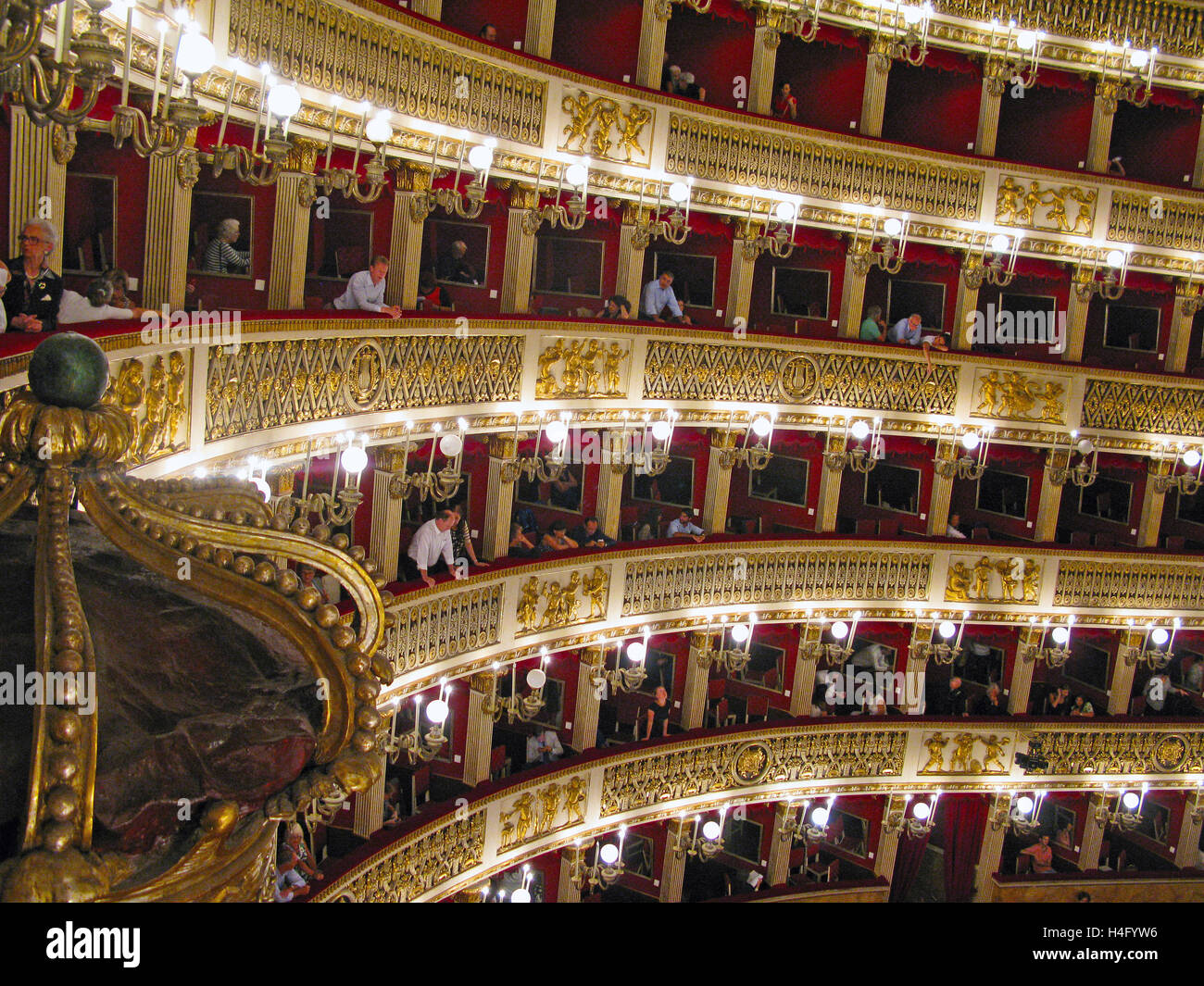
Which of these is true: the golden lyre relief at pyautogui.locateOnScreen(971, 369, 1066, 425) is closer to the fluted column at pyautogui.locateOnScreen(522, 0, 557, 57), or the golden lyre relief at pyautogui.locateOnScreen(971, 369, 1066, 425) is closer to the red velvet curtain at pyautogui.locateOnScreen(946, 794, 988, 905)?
the red velvet curtain at pyautogui.locateOnScreen(946, 794, 988, 905)

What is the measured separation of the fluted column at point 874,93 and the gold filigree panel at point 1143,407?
22.3 ft

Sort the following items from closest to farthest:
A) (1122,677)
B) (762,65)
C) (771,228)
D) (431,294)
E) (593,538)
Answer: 1. (431,294)
2. (593,538)
3. (762,65)
4. (771,228)
5. (1122,677)

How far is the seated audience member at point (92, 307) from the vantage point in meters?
8.50

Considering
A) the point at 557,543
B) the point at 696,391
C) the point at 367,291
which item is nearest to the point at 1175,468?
the point at 696,391

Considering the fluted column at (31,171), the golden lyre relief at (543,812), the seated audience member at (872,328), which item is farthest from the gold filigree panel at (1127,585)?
the fluted column at (31,171)

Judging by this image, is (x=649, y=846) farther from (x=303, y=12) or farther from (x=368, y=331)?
(x=303, y=12)

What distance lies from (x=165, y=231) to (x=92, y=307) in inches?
80.1

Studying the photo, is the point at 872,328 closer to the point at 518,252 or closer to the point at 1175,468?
the point at 1175,468

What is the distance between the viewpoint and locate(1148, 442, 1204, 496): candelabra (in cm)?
2477

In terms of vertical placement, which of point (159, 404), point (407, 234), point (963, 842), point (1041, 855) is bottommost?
point (1041, 855)

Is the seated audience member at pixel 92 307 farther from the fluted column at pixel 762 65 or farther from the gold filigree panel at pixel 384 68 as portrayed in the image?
the fluted column at pixel 762 65

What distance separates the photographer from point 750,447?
22.7 metres

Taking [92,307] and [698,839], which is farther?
[698,839]

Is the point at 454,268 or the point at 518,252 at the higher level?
the point at 518,252
